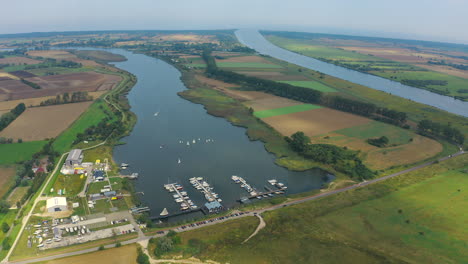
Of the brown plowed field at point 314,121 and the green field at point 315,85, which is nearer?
the brown plowed field at point 314,121

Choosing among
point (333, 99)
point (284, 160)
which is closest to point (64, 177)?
point (284, 160)

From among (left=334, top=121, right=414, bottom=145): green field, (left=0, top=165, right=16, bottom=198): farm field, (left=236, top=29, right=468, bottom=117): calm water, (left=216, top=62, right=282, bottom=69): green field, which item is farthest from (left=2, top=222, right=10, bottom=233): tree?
(left=216, top=62, right=282, bottom=69): green field

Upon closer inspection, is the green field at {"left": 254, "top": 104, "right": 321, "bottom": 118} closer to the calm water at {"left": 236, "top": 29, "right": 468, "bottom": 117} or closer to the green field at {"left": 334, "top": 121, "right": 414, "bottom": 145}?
the green field at {"left": 334, "top": 121, "right": 414, "bottom": 145}

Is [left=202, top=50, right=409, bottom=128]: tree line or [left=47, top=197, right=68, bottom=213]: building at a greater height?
[left=202, top=50, right=409, bottom=128]: tree line

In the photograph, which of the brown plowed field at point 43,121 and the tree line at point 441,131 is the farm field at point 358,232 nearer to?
the tree line at point 441,131

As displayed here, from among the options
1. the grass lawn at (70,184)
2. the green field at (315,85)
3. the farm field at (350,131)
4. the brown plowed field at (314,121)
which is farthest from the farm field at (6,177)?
the green field at (315,85)

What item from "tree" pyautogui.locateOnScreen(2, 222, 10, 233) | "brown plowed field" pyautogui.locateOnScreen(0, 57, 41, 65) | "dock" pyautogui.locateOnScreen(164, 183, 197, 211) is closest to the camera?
"tree" pyautogui.locateOnScreen(2, 222, 10, 233)
